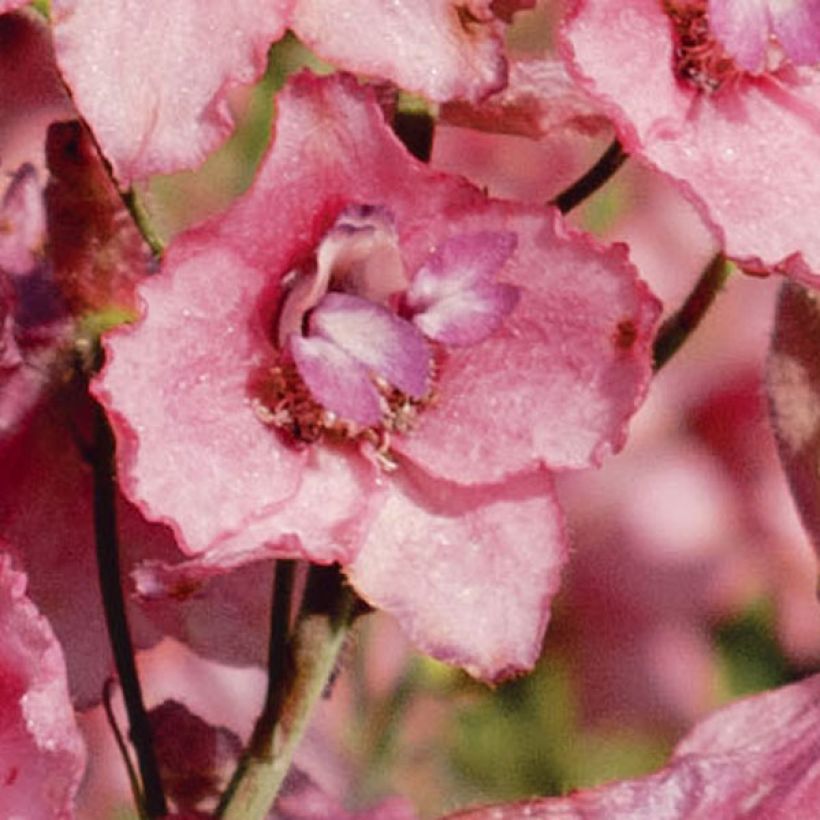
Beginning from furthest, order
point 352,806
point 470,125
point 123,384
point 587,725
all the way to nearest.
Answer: point 587,725, point 352,806, point 470,125, point 123,384

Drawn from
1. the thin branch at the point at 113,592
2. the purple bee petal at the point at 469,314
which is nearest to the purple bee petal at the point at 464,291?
the purple bee petal at the point at 469,314

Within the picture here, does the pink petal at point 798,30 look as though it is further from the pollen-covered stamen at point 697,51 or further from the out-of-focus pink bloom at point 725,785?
the out-of-focus pink bloom at point 725,785

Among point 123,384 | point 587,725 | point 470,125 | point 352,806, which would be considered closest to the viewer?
point 123,384

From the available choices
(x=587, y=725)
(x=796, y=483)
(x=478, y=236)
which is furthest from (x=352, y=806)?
(x=478, y=236)

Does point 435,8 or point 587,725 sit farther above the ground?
point 435,8

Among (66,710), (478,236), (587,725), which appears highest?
(478,236)

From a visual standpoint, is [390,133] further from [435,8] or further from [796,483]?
[796,483]

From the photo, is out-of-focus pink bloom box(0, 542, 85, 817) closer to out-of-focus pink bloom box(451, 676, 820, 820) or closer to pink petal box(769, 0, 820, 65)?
out-of-focus pink bloom box(451, 676, 820, 820)

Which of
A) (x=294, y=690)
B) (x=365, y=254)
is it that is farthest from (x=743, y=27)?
(x=294, y=690)
